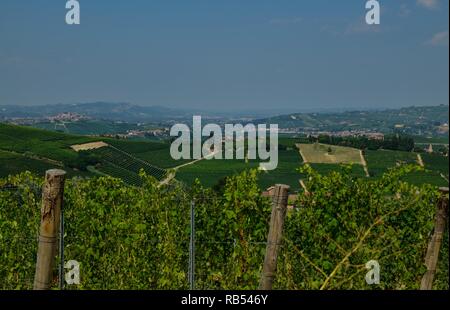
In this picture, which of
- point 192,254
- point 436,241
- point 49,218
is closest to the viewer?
point 49,218

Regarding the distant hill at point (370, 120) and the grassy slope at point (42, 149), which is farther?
the distant hill at point (370, 120)

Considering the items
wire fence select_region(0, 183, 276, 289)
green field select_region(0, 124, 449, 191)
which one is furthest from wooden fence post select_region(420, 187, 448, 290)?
green field select_region(0, 124, 449, 191)

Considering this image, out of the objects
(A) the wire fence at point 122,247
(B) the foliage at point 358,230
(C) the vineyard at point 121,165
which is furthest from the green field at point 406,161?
(A) the wire fence at point 122,247

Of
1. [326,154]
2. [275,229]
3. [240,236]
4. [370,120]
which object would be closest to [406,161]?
[326,154]

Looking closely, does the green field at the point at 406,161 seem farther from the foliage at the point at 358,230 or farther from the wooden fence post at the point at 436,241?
the wooden fence post at the point at 436,241

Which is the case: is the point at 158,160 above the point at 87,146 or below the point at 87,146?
below

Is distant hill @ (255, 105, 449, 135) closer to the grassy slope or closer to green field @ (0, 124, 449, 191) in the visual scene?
green field @ (0, 124, 449, 191)

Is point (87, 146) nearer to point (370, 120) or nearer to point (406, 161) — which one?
point (406, 161)
